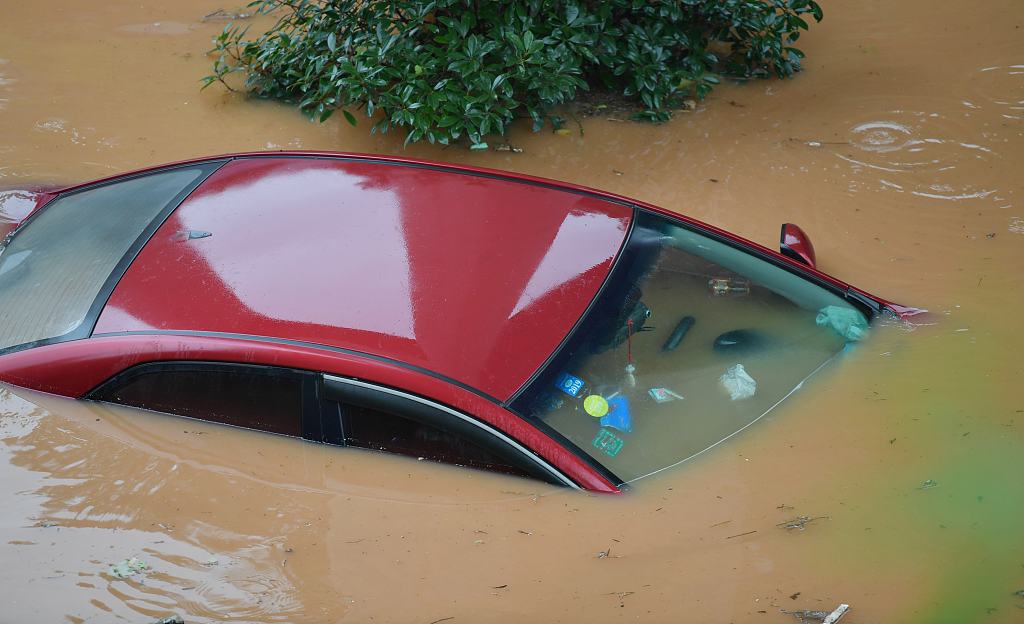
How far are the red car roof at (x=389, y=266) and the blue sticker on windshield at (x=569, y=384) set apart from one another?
10cm

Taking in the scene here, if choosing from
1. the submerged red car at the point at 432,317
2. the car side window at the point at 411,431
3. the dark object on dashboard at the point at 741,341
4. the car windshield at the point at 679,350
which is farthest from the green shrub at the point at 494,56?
the car side window at the point at 411,431

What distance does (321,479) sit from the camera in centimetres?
351

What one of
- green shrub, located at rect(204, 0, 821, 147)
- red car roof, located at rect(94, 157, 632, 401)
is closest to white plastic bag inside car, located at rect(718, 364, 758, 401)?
red car roof, located at rect(94, 157, 632, 401)

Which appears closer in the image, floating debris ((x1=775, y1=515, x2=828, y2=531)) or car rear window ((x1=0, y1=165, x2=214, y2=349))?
floating debris ((x1=775, y1=515, x2=828, y2=531))

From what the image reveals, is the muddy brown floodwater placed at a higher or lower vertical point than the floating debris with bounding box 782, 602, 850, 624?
higher

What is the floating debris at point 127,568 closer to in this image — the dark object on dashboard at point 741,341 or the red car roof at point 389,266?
the red car roof at point 389,266

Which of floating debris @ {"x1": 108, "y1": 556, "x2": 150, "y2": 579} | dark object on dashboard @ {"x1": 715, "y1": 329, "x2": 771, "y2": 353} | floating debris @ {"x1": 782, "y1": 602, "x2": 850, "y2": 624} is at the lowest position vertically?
floating debris @ {"x1": 782, "y1": 602, "x2": 850, "y2": 624}

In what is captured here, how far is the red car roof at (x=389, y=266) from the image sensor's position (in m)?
3.25

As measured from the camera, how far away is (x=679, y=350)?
3537 millimetres

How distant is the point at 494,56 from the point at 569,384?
3.43 metres

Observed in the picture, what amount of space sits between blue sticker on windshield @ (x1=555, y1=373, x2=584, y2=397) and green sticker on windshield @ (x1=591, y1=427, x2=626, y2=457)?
17 centimetres

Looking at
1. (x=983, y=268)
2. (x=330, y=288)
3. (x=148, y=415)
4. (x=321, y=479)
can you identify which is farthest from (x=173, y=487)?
(x=983, y=268)

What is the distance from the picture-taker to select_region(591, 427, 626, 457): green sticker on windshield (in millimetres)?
3264

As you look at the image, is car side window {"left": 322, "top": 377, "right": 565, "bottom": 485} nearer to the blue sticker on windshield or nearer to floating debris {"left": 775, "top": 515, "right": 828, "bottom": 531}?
the blue sticker on windshield
